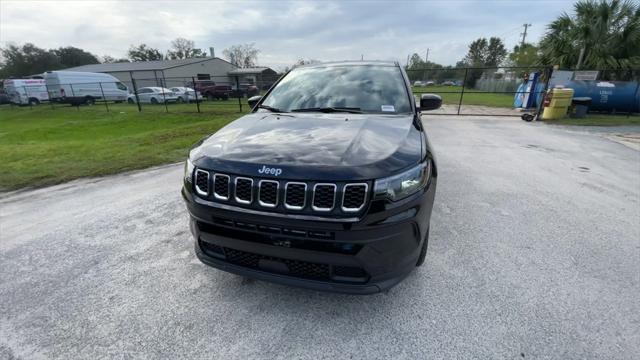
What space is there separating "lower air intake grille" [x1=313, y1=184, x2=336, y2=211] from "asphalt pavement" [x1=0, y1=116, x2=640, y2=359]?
0.85m

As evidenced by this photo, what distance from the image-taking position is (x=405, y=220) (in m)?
1.72

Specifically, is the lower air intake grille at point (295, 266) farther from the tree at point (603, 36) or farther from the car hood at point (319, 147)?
the tree at point (603, 36)

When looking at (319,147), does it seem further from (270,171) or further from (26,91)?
(26,91)

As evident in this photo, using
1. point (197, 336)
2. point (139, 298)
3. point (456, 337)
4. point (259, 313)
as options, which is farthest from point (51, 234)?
point (456, 337)

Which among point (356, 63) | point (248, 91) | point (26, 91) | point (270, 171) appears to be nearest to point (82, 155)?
point (356, 63)

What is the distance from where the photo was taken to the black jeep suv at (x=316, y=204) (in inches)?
64.5

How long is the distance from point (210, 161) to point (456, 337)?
1.88 metres

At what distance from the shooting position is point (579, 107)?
11.3 metres

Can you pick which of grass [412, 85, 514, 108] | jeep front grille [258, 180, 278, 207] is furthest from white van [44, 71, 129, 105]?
jeep front grille [258, 180, 278, 207]

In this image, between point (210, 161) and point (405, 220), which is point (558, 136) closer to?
point (405, 220)

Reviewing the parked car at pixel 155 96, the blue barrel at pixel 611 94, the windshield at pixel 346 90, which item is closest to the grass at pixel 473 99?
the blue barrel at pixel 611 94

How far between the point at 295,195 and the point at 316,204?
0.13 m

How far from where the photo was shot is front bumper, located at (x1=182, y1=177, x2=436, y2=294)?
1647mm

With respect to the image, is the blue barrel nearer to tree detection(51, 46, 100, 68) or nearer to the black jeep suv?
the black jeep suv
